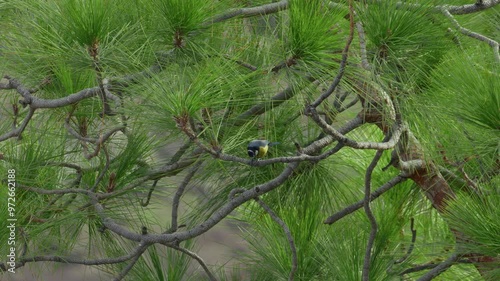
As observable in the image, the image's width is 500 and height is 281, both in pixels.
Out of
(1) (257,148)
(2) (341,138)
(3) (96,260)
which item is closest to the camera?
(2) (341,138)

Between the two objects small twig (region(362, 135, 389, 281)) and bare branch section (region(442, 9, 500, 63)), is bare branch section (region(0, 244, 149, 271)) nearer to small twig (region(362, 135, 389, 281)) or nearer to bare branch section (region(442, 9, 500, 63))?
small twig (region(362, 135, 389, 281))

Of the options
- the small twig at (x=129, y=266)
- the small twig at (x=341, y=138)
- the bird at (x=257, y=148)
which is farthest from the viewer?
the small twig at (x=129, y=266)

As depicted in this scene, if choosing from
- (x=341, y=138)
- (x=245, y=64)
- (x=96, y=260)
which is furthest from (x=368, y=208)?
(x=96, y=260)

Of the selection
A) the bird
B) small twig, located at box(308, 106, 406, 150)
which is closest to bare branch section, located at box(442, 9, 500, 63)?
small twig, located at box(308, 106, 406, 150)

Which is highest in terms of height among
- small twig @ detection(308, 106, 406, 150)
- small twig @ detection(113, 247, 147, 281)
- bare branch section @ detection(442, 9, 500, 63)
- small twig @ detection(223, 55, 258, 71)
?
small twig @ detection(223, 55, 258, 71)

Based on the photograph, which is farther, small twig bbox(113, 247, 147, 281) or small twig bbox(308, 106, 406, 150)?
small twig bbox(113, 247, 147, 281)

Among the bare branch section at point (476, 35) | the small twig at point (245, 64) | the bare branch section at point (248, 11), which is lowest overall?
the bare branch section at point (476, 35)

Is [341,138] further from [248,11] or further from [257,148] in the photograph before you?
[248,11]

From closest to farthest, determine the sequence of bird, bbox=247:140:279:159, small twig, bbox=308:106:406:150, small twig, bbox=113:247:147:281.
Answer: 1. small twig, bbox=308:106:406:150
2. bird, bbox=247:140:279:159
3. small twig, bbox=113:247:147:281

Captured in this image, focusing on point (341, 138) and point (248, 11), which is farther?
point (248, 11)

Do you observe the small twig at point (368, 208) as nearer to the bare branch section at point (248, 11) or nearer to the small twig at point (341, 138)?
the small twig at point (341, 138)

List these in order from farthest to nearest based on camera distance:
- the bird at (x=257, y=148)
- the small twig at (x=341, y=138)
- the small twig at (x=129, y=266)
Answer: the small twig at (x=129, y=266) → the bird at (x=257, y=148) → the small twig at (x=341, y=138)

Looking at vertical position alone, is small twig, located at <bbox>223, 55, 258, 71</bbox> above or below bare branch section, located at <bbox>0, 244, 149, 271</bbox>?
above

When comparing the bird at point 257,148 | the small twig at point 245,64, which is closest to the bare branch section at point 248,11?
the small twig at point 245,64
